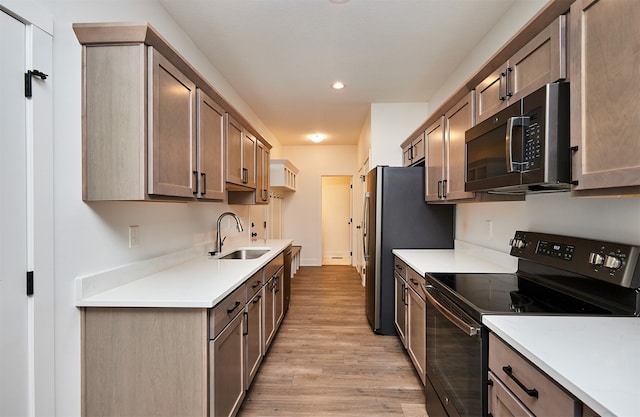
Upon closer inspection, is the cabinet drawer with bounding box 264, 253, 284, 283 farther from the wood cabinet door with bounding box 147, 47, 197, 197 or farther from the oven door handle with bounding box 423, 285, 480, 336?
the oven door handle with bounding box 423, 285, 480, 336

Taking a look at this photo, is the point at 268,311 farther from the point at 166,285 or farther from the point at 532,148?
the point at 532,148

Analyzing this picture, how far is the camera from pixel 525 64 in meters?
1.44

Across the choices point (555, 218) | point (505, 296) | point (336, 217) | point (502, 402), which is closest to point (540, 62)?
point (555, 218)

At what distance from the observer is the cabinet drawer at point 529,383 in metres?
0.82

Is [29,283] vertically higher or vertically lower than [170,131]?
lower

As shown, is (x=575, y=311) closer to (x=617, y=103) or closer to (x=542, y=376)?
(x=542, y=376)

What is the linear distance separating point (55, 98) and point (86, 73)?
19 cm

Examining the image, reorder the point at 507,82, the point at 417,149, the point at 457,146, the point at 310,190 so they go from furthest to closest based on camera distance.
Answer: the point at 310,190, the point at 417,149, the point at 457,146, the point at 507,82

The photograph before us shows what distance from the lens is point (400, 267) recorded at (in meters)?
2.82

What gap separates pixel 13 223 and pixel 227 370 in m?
1.16

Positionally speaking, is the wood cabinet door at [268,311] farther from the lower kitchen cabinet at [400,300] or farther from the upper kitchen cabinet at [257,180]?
the lower kitchen cabinet at [400,300]

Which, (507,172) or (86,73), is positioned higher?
(86,73)

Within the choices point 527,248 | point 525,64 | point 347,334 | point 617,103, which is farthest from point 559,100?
point 347,334

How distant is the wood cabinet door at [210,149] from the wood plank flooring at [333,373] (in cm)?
144
